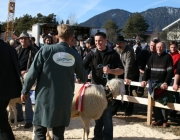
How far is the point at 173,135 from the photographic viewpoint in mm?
5363

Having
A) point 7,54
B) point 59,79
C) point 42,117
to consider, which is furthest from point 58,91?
point 7,54

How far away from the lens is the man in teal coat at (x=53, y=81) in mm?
3096

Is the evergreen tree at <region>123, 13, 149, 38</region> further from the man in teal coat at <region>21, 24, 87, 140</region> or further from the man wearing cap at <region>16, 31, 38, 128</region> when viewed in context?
the man in teal coat at <region>21, 24, 87, 140</region>

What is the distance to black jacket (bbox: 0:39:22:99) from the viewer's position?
363 cm

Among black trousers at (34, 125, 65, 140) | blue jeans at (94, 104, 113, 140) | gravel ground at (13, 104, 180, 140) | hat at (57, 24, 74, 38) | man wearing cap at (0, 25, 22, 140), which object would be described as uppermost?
hat at (57, 24, 74, 38)

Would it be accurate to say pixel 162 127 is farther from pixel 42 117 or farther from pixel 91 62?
pixel 42 117

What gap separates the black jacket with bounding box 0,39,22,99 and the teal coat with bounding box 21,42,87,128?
595 millimetres

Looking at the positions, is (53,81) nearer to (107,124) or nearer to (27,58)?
(107,124)

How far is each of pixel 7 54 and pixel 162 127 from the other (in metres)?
3.78

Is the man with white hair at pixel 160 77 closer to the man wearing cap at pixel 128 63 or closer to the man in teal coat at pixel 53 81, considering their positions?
the man wearing cap at pixel 128 63

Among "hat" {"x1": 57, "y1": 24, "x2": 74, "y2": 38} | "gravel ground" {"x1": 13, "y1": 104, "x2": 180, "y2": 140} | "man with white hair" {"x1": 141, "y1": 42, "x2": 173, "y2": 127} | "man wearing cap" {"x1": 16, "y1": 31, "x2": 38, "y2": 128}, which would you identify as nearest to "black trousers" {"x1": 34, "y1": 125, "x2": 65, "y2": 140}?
"hat" {"x1": 57, "y1": 24, "x2": 74, "y2": 38}

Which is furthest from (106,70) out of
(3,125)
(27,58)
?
(27,58)

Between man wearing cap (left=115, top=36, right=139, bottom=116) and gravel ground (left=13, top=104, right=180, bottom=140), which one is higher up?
man wearing cap (left=115, top=36, right=139, bottom=116)

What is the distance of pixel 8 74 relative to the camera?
3699 millimetres
